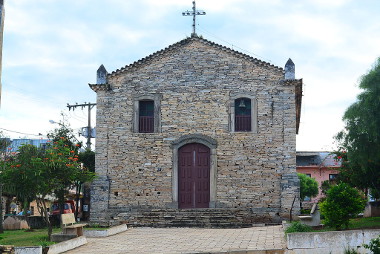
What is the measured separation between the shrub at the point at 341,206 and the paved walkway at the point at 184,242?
4.89ft

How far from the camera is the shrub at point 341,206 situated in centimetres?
1349

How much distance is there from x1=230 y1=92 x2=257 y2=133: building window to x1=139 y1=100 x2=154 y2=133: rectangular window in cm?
350

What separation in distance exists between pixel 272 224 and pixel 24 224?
481 inches

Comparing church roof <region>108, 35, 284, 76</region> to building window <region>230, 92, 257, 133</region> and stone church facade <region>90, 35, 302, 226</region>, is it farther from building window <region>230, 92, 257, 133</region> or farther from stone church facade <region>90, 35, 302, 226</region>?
building window <region>230, 92, 257, 133</region>

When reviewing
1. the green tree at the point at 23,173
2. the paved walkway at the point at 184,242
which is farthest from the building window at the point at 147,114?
the green tree at the point at 23,173

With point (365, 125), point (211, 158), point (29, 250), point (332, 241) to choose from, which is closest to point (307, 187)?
point (211, 158)

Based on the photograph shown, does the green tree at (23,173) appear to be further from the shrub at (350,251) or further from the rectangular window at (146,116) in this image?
the shrub at (350,251)

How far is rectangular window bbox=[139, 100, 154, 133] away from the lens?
76.0 feet

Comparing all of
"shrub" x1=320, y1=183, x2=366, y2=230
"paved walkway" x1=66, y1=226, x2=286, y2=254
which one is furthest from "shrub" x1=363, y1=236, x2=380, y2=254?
"paved walkway" x1=66, y1=226, x2=286, y2=254

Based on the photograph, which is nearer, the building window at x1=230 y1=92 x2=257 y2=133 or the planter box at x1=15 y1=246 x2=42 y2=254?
the planter box at x1=15 y1=246 x2=42 y2=254

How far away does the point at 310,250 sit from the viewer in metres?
12.2

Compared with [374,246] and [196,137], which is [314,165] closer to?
[196,137]

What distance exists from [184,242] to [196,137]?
8200 mm

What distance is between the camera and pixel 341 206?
13586mm
